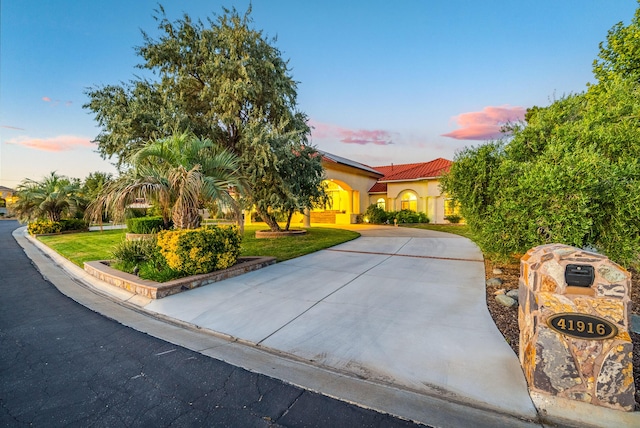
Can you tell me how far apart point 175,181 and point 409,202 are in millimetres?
20425

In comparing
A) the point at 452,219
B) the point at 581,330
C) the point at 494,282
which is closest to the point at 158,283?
the point at 581,330

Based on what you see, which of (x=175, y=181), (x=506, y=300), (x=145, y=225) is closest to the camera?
(x=506, y=300)

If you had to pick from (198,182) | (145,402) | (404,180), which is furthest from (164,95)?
(404,180)

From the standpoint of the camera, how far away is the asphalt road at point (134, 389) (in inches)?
88.4

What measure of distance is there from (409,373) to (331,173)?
19103 millimetres

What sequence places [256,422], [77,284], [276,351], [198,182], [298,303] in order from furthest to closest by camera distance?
[77,284]
[198,182]
[298,303]
[276,351]
[256,422]

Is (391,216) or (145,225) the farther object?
(391,216)

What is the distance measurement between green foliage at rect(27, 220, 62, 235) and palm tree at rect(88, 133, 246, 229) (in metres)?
16.2

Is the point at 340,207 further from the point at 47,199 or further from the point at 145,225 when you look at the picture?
the point at 47,199

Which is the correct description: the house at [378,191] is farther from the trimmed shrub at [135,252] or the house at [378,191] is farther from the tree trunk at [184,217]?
the trimmed shrub at [135,252]

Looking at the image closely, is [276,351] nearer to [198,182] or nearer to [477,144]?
[198,182]

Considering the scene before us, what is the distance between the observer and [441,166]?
2261 centimetres

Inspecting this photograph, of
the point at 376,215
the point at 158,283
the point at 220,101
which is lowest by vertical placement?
the point at 158,283

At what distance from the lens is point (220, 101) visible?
40.3 feet
